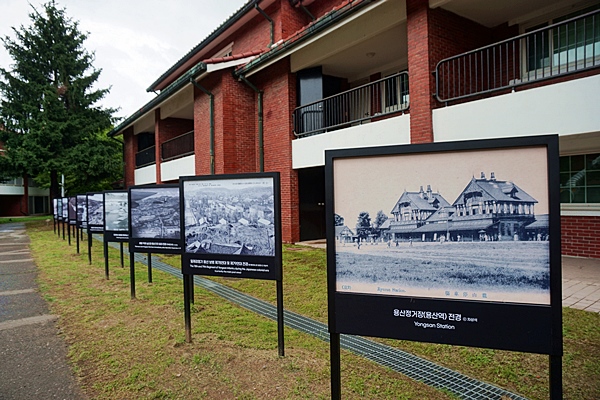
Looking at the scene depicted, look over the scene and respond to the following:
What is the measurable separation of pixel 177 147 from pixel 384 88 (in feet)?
35.2

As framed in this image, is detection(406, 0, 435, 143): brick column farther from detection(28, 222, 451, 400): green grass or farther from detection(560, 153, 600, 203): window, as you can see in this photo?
detection(28, 222, 451, 400): green grass

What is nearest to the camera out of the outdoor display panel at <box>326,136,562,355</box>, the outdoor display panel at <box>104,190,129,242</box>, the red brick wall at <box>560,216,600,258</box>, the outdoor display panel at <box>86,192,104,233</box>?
the outdoor display panel at <box>326,136,562,355</box>

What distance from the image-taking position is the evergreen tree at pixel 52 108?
73.6ft

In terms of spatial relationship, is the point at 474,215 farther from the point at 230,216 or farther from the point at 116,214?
the point at 116,214

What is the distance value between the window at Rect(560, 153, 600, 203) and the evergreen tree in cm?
2338

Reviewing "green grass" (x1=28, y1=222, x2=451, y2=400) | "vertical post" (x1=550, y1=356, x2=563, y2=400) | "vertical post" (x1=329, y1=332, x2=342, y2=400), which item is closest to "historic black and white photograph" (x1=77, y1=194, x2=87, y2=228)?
"green grass" (x1=28, y1=222, x2=451, y2=400)

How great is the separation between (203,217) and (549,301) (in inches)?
117

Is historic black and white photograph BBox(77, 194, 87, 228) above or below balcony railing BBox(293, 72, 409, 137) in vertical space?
below

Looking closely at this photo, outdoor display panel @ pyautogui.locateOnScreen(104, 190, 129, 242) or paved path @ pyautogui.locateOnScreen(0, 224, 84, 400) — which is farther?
outdoor display panel @ pyautogui.locateOnScreen(104, 190, 129, 242)

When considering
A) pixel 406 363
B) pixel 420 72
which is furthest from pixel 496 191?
pixel 420 72

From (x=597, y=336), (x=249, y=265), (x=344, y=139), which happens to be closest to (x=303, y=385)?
(x=249, y=265)

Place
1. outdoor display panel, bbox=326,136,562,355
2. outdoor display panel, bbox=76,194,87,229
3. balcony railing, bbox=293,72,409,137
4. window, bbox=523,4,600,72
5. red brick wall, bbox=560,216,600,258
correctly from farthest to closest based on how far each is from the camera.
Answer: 1. balcony railing, bbox=293,72,409,137
2. outdoor display panel, bbox=76,194,87,229
3. red brick wall, bbox=560,216,600,258
4. window, bbox=523,4,600,72
5. outdoor display panel, bbox=326,136,562,355

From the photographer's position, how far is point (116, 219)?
21.6 ft

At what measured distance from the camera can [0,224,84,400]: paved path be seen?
3057 mm
